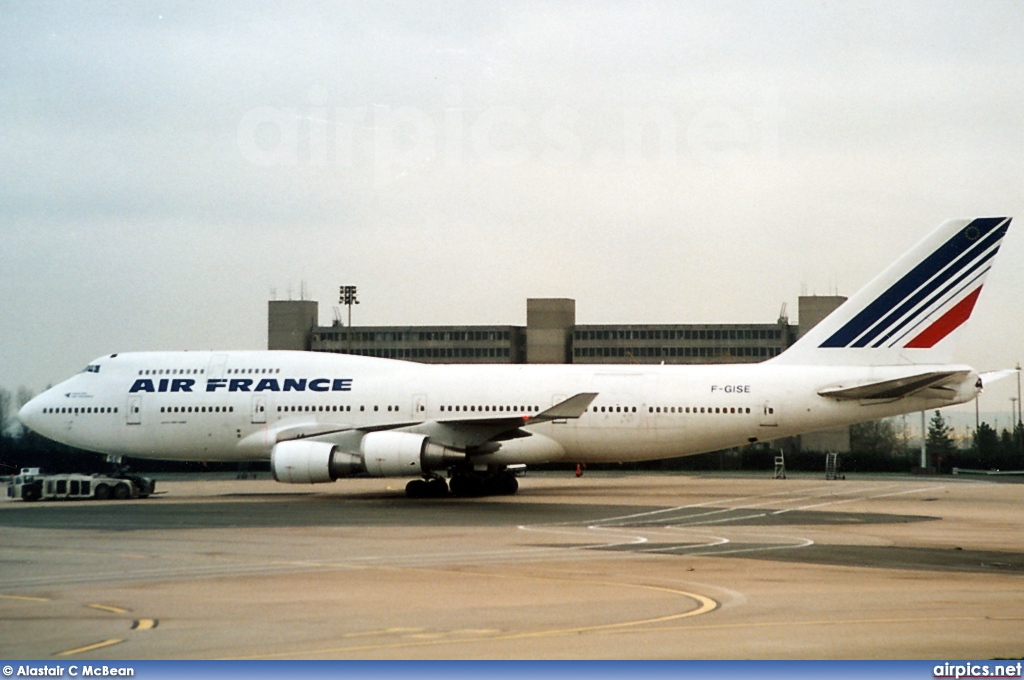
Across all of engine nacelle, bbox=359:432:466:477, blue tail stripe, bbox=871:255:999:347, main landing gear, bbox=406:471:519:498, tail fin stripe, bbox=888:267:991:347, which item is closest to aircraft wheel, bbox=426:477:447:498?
main landing gear, bbox=406:471:519:498

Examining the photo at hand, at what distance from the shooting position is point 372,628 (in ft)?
41.3

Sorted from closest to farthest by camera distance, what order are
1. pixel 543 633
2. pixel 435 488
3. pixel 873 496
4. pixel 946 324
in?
pixel 543 633, pixel 435 488, pixel 946 324, pixel 873 496

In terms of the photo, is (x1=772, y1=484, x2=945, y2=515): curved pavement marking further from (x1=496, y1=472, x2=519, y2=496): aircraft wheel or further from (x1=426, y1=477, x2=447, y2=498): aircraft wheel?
(x1=426, y1=477, x2=447, y2=498): aircraft wheel

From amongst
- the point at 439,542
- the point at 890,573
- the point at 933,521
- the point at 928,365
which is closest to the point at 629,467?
the point at 928,365

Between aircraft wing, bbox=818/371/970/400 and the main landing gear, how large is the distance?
439 inches

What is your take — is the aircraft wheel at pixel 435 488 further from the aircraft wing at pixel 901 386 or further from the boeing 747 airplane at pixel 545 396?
the aircraft wing at pixel 901 386

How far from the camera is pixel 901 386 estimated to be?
1427 inches

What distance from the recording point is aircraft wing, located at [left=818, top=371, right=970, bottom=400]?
35.7 metres

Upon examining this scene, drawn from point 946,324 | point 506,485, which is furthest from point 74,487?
point 946,324

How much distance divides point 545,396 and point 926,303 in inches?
515

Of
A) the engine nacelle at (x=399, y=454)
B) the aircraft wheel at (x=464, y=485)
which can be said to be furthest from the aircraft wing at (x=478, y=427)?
the aircraft wheel at (x=464, y=485)

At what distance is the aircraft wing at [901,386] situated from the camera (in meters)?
35.7

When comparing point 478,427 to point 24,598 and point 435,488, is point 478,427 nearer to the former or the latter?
point 435,488

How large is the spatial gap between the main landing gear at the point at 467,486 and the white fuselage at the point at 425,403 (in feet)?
3.38
